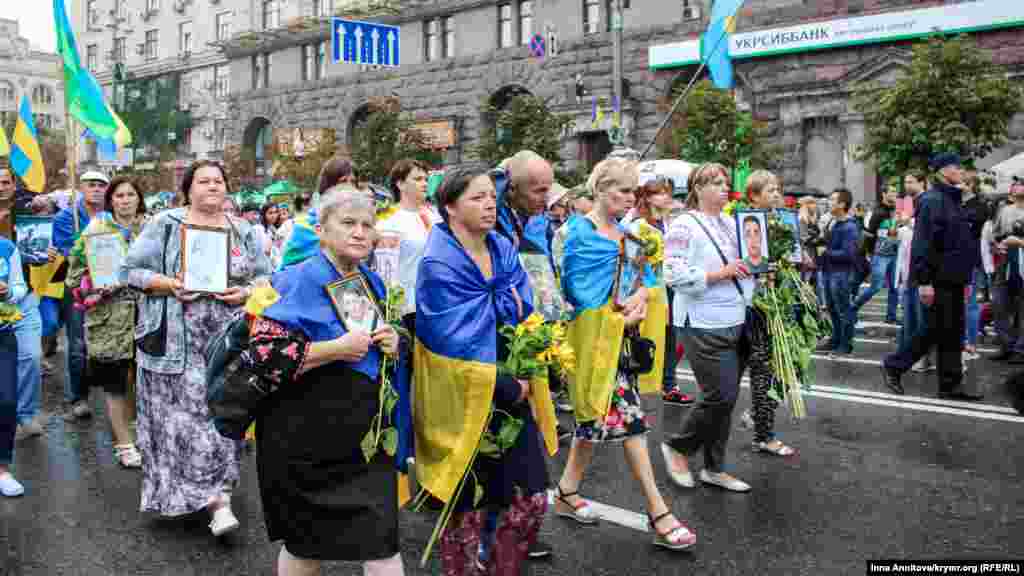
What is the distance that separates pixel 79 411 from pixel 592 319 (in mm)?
5486

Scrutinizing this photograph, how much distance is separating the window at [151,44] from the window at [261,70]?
13.5m

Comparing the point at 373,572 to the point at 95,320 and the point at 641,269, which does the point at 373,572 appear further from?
the point at 95,320

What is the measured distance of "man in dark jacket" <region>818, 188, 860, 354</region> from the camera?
1116cm

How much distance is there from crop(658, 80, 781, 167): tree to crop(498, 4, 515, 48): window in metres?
12.3

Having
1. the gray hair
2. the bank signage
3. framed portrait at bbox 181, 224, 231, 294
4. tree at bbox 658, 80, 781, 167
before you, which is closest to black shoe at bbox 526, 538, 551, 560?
the gray hair

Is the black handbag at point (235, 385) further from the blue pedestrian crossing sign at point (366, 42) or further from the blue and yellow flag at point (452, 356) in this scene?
the blue pedestrian crossing sign at point (366, 42)

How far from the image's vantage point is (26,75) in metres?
84.1

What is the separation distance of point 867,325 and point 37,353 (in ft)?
37.4

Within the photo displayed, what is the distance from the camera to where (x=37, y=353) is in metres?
7.03

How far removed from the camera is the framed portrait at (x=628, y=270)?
5.01 m

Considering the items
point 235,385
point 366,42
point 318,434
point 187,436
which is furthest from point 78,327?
point 366,42

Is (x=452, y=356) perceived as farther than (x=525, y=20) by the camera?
No

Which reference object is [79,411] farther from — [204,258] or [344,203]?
[344,203]

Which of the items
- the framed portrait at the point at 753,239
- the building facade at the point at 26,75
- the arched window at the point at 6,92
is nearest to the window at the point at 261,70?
the framed portrait at the point at 753,239
